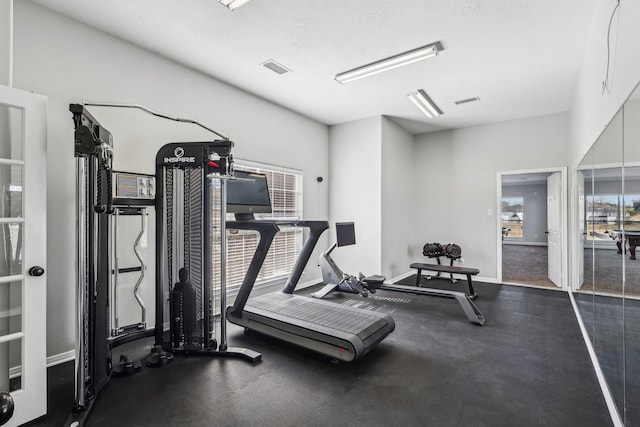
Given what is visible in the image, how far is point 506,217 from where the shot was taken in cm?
1340

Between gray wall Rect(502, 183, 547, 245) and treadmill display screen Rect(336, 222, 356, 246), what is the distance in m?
11.0

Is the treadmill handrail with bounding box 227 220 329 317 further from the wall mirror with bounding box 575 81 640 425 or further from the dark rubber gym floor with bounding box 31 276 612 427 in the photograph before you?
the wall mirror with bounding box 575 81 640 425

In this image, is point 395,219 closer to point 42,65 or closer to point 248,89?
point 248,89

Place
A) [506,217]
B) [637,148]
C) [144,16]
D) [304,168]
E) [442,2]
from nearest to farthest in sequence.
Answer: [637,148], [442,2], [144,16], [304,168], [506,217]

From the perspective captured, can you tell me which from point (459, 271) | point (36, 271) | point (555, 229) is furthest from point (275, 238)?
point (555, 229)

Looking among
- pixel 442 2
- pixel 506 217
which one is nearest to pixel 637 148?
pixel 442 2

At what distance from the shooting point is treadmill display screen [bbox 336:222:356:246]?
458 cm

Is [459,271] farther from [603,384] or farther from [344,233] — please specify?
[603,384]

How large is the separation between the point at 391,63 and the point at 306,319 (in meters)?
3.04

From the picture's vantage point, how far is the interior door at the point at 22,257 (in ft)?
6.51

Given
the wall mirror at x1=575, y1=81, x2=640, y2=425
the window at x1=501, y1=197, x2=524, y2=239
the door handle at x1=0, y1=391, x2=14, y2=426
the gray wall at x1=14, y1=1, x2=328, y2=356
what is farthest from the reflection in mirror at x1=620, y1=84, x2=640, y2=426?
the window at x1=501, y1=197, x2=524, y2=239

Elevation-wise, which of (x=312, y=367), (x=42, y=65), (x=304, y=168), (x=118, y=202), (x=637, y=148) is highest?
(x=42, y=65)

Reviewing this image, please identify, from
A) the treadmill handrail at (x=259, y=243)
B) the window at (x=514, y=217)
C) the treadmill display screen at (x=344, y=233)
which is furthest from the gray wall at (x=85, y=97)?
the window at (x=514, y=217)

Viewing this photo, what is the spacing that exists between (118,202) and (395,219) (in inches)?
183
